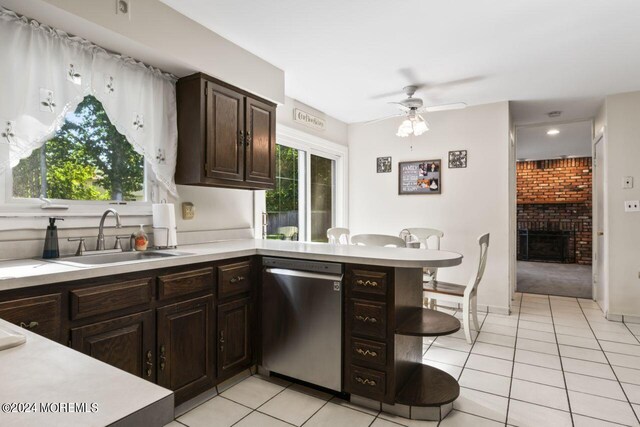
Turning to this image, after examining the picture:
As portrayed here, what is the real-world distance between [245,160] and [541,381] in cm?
266

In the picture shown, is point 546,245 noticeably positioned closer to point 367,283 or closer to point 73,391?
point 367,283

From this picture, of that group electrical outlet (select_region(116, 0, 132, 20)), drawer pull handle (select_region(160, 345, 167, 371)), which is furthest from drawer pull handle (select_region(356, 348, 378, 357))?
electrical outlet (select_region(116, 0, 132, 20))

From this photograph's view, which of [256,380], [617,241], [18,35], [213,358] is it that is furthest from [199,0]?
[617,241]

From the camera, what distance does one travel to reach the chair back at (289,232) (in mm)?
4004

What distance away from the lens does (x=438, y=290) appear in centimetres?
328

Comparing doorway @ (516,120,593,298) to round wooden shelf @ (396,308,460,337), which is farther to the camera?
doorway @ (516,120,593,298)

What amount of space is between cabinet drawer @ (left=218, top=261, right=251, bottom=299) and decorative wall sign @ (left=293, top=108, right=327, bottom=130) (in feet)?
7.09

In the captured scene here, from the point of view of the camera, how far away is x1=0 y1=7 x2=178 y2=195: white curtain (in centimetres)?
179

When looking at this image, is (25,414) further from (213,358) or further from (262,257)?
(262,257)

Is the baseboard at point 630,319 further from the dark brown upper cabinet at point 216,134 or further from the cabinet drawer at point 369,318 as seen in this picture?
the dark brown upper cabinet at point 216,134

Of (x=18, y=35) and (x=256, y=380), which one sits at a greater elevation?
(x=18, y=35)

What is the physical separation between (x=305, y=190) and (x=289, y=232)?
61 cm

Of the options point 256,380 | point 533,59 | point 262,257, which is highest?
point 533,59

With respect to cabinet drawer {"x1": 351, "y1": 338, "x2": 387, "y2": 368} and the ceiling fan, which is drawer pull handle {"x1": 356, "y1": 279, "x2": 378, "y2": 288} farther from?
the ceiling fan
